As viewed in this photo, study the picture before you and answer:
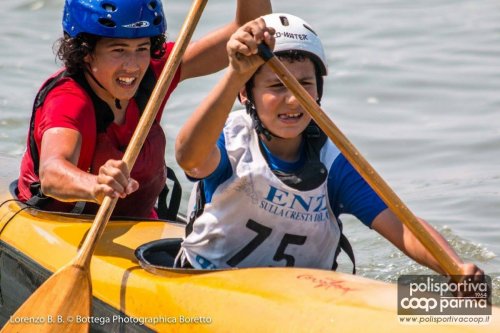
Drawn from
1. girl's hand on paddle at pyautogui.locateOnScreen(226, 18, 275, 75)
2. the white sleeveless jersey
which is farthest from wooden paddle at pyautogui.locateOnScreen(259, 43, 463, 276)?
the white sleeveless jersey

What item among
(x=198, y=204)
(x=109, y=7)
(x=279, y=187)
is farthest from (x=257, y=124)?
(x=109, y=7)

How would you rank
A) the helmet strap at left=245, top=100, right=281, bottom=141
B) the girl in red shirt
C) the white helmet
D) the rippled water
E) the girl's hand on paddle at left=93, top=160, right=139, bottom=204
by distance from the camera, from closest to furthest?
1. the girl's hand on paddle at left=93, top=160, right=139, bottom=204
2. the white helmet
3. the helmet strap at left=245, top=100, right=281, bottom=141
4. the girl in red shirt
5. the rippled water

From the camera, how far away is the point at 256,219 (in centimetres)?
396

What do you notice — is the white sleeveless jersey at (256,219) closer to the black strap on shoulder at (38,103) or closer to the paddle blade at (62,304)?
the paddle blade at (62,304)

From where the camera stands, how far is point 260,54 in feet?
11.8

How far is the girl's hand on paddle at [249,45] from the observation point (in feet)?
11.7

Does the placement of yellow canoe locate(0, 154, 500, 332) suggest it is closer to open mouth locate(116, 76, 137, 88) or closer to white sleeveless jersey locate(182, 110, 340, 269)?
white sleeveless jersey locate(182, 110, 340, 269)

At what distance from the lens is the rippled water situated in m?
6.73

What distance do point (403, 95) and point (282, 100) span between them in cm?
549

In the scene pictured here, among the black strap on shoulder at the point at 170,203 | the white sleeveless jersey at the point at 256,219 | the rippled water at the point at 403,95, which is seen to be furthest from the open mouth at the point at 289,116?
the rippled water at the point at 403,95

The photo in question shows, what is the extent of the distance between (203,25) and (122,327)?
7.71 metres

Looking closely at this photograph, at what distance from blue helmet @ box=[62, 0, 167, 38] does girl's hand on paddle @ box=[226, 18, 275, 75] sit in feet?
3.80

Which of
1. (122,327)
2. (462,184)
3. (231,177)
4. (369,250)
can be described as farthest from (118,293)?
(462,184)

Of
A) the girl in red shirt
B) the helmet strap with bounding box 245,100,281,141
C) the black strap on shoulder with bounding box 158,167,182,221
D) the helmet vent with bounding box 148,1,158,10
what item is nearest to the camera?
the helmet strap with bounding box 245,100,281,141
